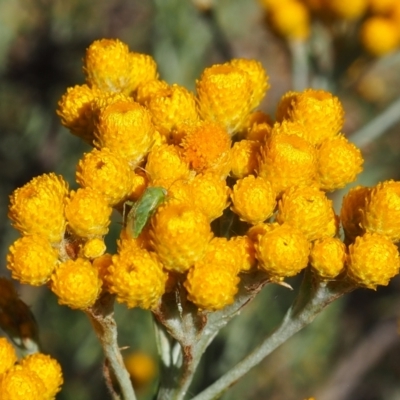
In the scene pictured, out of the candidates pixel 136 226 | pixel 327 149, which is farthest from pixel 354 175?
pixel 136 226

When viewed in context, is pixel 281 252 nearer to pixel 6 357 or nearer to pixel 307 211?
pixel 307 211

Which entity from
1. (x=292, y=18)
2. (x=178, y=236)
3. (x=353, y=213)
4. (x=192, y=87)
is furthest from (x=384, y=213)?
(x=192, y=87)

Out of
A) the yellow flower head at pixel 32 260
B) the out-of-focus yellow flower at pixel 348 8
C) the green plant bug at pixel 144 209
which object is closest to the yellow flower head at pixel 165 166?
the green plant bug at pixel 144 209

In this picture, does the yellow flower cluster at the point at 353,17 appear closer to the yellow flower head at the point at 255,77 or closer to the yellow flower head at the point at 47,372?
the yellow flower head at the point at 255,77

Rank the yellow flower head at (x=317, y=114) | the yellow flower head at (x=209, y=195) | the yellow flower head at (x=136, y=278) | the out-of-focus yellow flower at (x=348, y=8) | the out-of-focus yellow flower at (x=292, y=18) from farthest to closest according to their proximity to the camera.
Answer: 1. the out-of-focus yellow flower at (x=292, y=18)
2. the out-of-focus yellow flower at (x=348, y=8)
3. the yellow flower head at (x=317, y=114)
4. the yellow flower head at (x=209, y=195)
5. the yellow flower head at (x=136, y=278)

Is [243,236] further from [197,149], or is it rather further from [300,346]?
[300,346]

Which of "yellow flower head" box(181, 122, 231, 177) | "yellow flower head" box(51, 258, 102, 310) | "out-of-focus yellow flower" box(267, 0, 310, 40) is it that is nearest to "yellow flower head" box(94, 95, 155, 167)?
"yellow flower head" box(181, 122, 231, 177)

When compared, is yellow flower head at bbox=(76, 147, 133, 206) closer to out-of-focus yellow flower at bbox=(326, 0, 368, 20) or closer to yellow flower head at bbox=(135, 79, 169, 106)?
yellow flower head at bbox=(135, 79, 169, 106)
